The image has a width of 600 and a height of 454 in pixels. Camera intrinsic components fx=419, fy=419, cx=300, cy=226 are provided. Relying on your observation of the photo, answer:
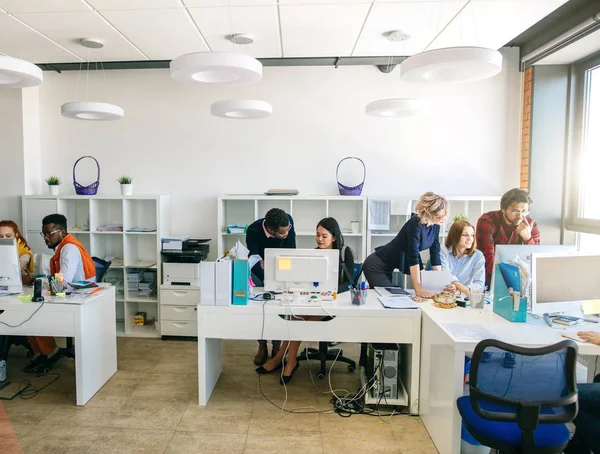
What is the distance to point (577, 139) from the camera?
178 inches

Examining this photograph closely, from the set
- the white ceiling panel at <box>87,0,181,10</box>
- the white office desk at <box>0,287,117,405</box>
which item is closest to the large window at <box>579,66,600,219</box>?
the white ceiling panel at <box>87,0,181,10</box>

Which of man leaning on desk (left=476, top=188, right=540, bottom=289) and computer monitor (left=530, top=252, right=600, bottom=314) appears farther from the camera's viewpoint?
man leaning on desk (left=476, top=188, right=540, bottom=289)

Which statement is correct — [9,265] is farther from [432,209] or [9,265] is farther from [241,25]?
[432,209]

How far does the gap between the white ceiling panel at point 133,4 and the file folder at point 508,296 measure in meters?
3.05

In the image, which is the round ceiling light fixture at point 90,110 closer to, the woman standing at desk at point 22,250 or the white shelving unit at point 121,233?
the white shelving unit at point 121,233

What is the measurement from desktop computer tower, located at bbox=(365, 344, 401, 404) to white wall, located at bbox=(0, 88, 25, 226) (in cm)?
451

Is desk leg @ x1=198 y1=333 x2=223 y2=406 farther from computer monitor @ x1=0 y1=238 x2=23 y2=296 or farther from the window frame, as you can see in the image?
the window frame

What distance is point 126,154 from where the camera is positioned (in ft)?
16.8

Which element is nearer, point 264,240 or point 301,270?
point 301,270

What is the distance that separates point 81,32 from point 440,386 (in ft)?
13.4

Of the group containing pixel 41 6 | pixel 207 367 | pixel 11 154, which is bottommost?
pixel 207 367

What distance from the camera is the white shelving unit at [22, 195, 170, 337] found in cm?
473

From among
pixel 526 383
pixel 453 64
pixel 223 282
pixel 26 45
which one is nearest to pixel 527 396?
pixel 526 383

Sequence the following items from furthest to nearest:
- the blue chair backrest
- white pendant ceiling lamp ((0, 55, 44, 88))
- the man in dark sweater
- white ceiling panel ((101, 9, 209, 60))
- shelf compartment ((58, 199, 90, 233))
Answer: shelf compartment ((58, 199, 90, 233)) < the man in dark sweater < white ceiling panel ((101, 9, 209, 60)) < white pendant ceiling lamp ((0, 55, 44, 88)) < the blue chair backrest
